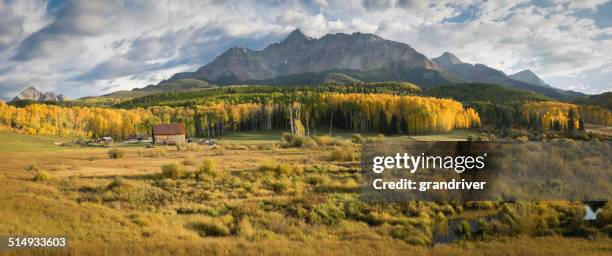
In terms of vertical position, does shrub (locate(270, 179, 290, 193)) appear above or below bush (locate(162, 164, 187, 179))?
below

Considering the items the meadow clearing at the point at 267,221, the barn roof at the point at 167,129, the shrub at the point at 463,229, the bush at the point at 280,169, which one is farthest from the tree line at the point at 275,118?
the shrub at the point at 463,229

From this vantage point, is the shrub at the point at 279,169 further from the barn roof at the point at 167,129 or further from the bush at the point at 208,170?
the barn roof at the point at 167,129

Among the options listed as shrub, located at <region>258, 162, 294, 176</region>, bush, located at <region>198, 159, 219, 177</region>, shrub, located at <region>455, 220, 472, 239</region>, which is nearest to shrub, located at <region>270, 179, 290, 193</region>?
shrub, located at <region>258, 162, 294, 176</region>

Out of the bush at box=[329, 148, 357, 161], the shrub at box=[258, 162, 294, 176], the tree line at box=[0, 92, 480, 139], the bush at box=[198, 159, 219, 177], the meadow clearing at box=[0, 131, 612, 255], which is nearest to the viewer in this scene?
the meadow clearing at box=[0, 131, 612, 255]

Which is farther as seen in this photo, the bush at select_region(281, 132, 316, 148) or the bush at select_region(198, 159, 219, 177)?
the bush at select_region(281, 132, 316, 148)

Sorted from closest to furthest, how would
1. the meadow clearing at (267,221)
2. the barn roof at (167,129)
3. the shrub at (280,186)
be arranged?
the meadow clearing at (267,221), the shrub at (280,186), the barn roof at (167,129)

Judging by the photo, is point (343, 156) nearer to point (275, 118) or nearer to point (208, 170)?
point (208, 170)

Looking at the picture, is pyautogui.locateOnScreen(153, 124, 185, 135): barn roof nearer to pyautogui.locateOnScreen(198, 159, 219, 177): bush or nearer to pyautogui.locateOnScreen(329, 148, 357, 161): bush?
pyautogui.locateOnScreen(329, 148, 357, 161): bush

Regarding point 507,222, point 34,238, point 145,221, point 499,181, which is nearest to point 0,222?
point 34,238

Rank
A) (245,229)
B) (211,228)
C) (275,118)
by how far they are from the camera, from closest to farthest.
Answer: (245,229)
(211,228)
(275,118)

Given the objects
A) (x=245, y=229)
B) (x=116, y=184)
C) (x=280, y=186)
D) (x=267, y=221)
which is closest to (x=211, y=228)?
(x=245, y=229)

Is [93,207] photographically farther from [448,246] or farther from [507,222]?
[507,222]

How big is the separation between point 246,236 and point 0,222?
9.06 meters

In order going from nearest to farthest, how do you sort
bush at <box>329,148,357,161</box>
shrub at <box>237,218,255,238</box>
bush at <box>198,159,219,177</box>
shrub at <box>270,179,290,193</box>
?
shrub at <box>237,218,255,238</box> < shrub at <box>270,179,290,193</box> < bush at <box>198,159,219,177</box> < bush at <box>329,148,357,161</box>
